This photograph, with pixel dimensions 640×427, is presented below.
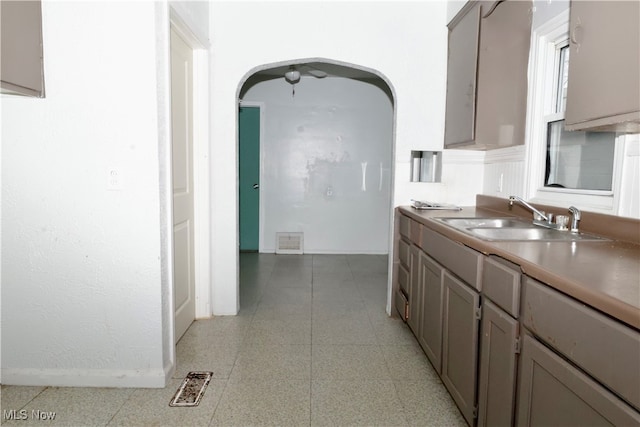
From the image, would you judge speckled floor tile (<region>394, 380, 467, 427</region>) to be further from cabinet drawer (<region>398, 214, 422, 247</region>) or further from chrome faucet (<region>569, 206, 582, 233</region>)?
chrome faucet (<region>569, 206, 582, 233</region>)

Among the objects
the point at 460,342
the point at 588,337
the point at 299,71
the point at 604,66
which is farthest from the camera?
the point at 299,71

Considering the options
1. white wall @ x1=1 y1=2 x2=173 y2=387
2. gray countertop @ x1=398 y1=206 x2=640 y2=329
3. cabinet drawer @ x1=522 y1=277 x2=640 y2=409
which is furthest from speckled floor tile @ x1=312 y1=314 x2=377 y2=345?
cabinet drawer @ x1=522 y1=277 x2=640 y2=409

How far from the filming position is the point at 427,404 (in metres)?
2.03

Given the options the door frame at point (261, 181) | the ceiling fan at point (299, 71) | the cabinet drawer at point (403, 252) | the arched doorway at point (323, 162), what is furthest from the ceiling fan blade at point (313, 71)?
the cabinet drawer at point (403, 252)

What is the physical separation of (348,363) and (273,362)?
1.53ft

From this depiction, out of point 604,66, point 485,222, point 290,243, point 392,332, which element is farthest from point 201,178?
point 290,243

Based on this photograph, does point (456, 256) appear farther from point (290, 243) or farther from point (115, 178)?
point (290, 243)

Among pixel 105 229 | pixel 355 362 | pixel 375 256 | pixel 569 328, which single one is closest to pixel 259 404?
pixel 355 362

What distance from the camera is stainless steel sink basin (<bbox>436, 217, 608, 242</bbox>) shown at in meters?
1.79

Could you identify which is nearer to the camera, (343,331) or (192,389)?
(192,389)

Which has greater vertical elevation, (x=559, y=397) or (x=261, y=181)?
(x=261, y=181)

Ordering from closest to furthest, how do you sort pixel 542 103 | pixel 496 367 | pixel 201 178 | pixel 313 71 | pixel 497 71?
pixel 496 367 < pixel 542 103 < pixel 497 71 < pixel 201 178 < pixel 313 71

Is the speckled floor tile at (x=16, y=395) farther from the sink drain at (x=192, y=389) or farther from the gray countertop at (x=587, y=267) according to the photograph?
the gray countertop at (x=587, y=267)

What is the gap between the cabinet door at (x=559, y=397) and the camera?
2.99ft
